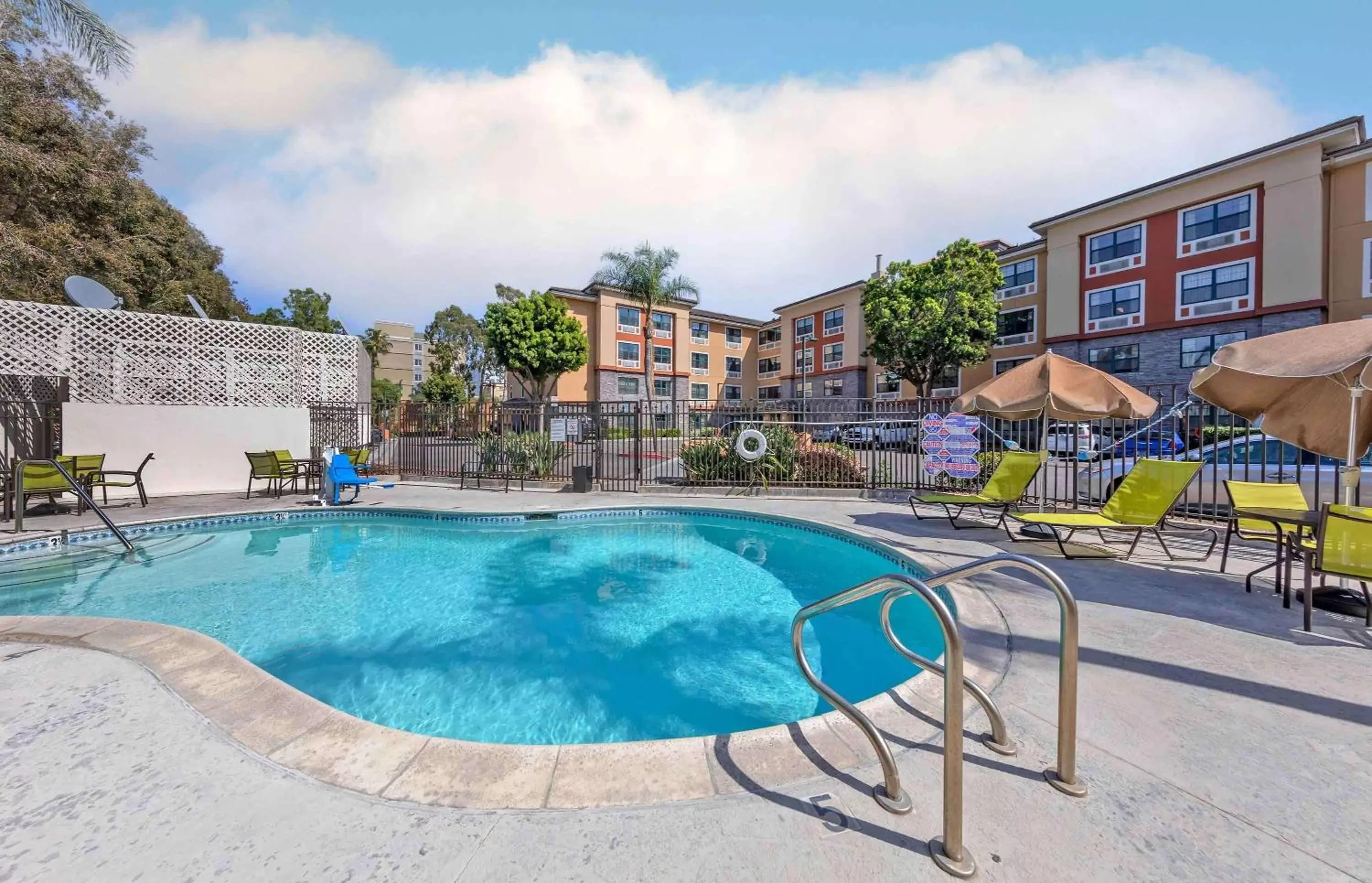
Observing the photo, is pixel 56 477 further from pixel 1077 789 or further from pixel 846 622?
pixel 1077 789

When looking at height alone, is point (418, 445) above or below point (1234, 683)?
above

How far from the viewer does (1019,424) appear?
11.0 meters

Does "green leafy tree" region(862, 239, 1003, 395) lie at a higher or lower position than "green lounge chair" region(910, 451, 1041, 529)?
higher

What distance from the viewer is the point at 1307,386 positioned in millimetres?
5008

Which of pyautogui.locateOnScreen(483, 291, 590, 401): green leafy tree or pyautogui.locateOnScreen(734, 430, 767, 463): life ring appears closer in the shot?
pyautogui.locateOnScreen(734, 430, 767, 463): life ring

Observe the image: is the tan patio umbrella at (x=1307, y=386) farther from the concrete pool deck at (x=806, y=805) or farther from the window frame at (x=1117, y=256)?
the window frame at (x=1117, y=256)

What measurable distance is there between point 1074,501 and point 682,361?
3364 cm

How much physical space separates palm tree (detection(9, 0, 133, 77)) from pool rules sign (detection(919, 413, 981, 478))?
59.3 ft

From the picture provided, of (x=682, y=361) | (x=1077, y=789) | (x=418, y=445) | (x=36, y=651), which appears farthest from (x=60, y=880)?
(x=682, y=361)

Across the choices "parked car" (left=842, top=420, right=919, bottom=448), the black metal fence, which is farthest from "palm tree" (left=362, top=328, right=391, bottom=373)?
"parked car" (left=842, top=420, right=919, bottom=448)

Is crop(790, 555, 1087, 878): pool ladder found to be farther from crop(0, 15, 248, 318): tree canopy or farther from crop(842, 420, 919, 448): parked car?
crop(0, 15, 248, 318): tree canopy

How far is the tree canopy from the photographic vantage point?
12703mm

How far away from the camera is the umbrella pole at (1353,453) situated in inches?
170

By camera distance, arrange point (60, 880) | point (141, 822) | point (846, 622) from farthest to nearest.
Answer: point (846, 622) < point (141, 822) < point (60, 880)
